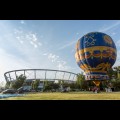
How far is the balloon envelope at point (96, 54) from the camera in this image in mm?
30125

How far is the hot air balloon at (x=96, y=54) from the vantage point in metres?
30.1

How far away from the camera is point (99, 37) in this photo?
31000 millimetres

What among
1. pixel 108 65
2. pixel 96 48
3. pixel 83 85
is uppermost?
pixel 96 48

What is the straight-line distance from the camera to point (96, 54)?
30.1 meters

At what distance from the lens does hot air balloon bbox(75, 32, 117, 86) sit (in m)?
30.1

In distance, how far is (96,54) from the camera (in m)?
30.1

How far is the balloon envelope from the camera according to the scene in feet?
98.8
